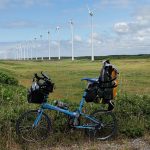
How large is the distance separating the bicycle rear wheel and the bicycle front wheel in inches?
35.9

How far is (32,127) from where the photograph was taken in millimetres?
8867

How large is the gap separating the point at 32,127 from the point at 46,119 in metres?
0.32

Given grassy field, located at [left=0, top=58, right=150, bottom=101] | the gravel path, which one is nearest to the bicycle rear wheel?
the gravel path

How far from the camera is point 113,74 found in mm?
9039

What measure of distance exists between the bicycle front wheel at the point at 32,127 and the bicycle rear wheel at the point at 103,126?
91 cm

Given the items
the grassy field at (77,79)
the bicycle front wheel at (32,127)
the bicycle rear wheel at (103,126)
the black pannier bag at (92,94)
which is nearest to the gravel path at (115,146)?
the bicycle rear wheel at (103,126)

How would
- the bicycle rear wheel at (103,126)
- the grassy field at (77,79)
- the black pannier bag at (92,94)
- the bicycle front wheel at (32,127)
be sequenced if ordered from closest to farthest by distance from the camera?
the bicycle front wheel at (32,127) < the black pannier bag at (92,94) < the bicycle rear wheel at (103,126) < the grassy field at (77,79)

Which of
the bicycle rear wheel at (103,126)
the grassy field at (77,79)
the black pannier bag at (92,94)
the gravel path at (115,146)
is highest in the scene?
the black pannier bag at (92,94)

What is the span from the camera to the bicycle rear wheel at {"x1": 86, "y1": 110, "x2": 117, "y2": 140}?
9227 millimetres

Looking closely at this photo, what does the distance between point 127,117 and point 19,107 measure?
252 centimetres

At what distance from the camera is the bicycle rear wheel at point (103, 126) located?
9.23 m

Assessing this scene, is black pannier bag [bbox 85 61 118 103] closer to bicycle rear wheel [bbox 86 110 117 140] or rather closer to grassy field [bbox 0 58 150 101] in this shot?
bicycle rear wheel [bbox 86 110 117 140]

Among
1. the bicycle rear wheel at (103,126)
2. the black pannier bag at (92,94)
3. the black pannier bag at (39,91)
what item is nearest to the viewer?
the black pannier bag at (39,91)

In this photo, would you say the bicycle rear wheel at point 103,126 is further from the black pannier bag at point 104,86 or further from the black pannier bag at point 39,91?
the black pannier bag at point 39,91
